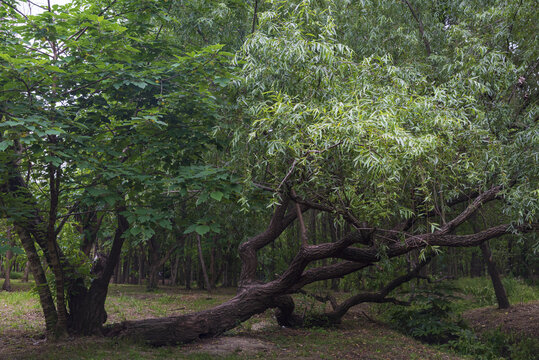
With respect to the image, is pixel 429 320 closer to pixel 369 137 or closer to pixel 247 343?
pixel 247 343

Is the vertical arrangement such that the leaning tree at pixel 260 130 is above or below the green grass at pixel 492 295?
above

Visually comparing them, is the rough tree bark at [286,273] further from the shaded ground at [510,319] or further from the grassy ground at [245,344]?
the shaded ground at [510,319]

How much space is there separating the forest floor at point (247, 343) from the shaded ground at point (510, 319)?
0.45 ft

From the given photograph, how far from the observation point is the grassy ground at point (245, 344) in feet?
23.5

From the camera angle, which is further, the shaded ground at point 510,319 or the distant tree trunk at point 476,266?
the distant tree trunk at point 476,266

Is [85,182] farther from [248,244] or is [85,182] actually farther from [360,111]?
[360,111]

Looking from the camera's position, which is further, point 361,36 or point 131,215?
point 361,36

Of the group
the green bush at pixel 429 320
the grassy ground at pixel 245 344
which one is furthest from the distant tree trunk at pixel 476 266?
the green bush at pixel 429 320

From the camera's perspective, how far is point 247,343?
27.4 feet

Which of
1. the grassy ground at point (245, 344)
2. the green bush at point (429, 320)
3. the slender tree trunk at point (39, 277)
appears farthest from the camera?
the green bush at point (429, 320)

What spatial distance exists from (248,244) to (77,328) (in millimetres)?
4042

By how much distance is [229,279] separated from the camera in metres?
23.0

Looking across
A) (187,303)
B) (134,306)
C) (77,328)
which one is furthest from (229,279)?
(77,328)

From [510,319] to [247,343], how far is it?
760 centimetres
